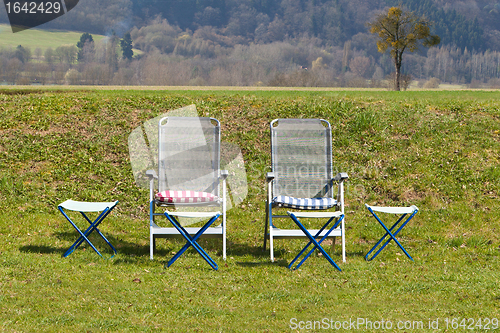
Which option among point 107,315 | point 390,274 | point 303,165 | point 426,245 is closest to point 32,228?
point 107,315

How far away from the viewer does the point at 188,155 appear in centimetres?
570

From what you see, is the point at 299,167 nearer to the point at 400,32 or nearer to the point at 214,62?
the point at 400,32

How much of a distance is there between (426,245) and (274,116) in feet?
16.5

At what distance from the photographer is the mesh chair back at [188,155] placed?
18.3 ft

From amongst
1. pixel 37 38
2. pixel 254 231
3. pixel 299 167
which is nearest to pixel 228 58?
pixel 37 38

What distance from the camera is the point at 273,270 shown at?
470 centimetres

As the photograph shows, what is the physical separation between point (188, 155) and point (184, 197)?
82 centimetres

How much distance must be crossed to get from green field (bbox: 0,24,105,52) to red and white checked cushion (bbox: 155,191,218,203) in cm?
14421

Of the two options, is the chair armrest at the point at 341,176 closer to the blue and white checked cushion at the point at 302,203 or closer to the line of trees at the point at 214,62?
the blue and white checked cushion at the point at 302,203

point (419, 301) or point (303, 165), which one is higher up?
point (303, 165)

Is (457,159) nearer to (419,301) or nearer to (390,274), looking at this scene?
(390,274)

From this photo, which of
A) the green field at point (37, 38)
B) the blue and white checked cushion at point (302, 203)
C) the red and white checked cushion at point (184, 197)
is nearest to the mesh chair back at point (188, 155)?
the red and white checked cushion at point (184, 197)

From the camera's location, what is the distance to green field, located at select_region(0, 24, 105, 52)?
137 m

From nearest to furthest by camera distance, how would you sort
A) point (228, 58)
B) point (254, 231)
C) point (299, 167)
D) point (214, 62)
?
1. point (299, 167)
2. point (254, 231)
3. point (214, 62)
4. point (228, 58)
